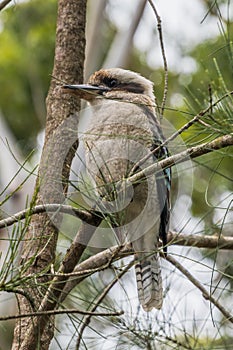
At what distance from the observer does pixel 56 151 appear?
2.40 metres

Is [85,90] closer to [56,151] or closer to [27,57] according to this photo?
[56,151]

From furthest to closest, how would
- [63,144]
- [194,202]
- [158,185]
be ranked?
[194,202]
[158,185]
[63,144]

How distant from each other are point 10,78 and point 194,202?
6.56ft

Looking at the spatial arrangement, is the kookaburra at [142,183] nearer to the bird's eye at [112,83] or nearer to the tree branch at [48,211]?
the bird's eye at [112,83]

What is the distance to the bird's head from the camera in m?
3.12

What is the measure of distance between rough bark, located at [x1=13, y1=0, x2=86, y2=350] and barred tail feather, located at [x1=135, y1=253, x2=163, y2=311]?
66cm

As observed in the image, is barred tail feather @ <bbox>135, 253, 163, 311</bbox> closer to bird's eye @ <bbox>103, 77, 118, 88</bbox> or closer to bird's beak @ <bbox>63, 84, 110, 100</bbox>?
bird's beak @ <bbox>63, 84, 110, 100</bbox>

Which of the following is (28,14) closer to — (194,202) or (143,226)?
(194,202)

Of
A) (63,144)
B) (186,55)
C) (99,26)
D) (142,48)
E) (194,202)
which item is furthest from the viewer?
(142,48)

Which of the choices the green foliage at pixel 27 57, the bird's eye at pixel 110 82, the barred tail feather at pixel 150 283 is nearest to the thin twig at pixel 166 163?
the barred tail feather at pixel 150 283

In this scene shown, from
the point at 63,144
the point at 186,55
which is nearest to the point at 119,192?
the point at 63,144

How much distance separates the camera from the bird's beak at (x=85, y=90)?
2.56 m

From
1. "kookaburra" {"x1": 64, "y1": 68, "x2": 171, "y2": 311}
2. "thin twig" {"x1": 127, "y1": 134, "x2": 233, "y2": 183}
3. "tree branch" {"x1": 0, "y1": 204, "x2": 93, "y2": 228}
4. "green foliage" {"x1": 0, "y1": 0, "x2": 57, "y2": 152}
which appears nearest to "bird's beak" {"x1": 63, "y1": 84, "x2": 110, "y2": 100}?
"kookaburra" {"x1": 64, "y1": 68, "x2": 171, "y2": 311}

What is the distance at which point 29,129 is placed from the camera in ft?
22.0
